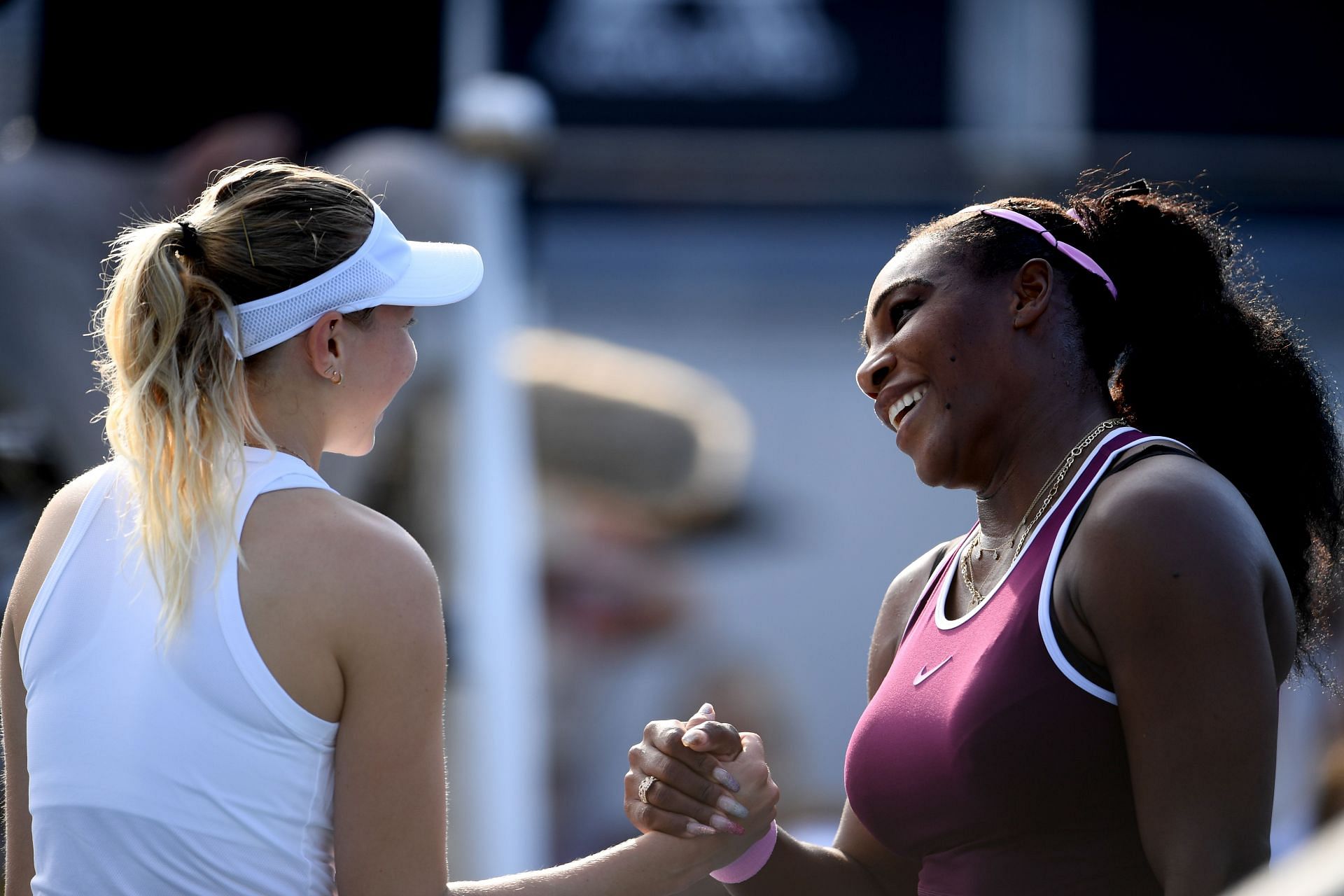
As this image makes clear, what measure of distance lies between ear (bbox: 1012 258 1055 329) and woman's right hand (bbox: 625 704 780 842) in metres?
0.75

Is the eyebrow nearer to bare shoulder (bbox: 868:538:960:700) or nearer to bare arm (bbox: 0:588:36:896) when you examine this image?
bare shoulder (bbox: 868:538:960:700)

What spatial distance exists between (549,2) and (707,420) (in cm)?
529

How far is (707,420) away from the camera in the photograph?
9.37m

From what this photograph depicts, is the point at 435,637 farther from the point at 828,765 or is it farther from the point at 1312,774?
the point at 828,765

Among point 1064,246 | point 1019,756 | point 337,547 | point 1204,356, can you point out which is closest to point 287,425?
point 337,547

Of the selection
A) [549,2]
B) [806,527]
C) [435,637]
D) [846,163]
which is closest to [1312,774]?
[435,637]

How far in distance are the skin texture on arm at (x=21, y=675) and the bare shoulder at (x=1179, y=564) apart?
125 cm

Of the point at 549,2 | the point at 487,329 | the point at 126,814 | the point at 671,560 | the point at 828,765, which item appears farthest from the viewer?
the point at 549,2

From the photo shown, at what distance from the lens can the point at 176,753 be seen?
1.60m

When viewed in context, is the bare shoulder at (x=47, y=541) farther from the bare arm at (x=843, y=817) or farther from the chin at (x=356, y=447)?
the bare arm at (x=843, y=817)

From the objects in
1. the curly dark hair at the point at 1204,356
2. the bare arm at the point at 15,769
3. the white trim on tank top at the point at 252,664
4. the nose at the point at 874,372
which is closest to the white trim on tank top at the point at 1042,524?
the curly dark hair at the point at 1204,356

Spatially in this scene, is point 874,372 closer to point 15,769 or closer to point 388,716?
point 388,716

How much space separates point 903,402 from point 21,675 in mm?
1273

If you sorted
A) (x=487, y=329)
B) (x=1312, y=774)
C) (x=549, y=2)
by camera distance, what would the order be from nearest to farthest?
(x=487, y=329) < (x=1312, y=774) < (x=549, y=2)
